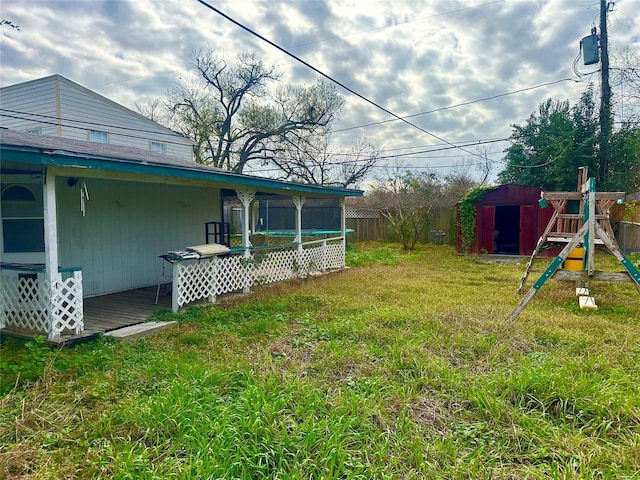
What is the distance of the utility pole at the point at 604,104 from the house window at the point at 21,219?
17015 millimetres

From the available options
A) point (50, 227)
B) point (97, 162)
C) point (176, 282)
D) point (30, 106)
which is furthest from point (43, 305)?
point (30, 106)

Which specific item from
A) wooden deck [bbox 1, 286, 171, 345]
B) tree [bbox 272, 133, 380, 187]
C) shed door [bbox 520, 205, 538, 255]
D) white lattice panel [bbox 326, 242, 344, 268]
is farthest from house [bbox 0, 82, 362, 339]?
tree [bbox 272, 133, 380, 187]

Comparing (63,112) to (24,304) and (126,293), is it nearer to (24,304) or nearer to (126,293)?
(126,293)

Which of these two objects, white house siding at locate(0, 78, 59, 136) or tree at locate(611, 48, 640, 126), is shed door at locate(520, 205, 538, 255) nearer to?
tree at locate(611, 48, 640, 126)

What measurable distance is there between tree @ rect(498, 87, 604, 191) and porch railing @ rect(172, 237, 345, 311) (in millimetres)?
10590

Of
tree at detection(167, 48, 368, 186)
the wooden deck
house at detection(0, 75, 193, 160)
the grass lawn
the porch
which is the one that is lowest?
the grass lawn

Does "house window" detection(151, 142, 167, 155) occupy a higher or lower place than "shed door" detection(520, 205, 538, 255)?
higher

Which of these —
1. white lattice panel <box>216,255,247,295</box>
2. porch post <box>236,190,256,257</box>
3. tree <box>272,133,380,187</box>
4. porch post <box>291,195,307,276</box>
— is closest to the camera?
white lattice panel <box>216,255,247,295</box>

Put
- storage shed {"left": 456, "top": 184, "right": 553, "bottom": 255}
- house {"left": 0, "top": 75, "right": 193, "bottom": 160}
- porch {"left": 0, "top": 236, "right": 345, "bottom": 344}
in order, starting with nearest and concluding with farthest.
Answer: porch {"left": 0, "top": 236, "right": 345, "bottom": 344} → house {"left": 0, "top": 75, "right": 193, "bottom": 160} → storage shed {"left": 456, "top": 184, "right": 553, "bottom": 255}

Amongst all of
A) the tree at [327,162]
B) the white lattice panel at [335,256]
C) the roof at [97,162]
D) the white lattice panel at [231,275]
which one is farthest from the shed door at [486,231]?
the tree at [327,162]

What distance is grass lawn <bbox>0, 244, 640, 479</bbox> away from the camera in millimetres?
2340

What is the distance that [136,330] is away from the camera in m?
5.00

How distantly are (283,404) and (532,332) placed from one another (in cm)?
331

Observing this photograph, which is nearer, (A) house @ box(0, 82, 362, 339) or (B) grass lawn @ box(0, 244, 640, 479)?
(B) grass lawn @ box(0, 244, 640, 479)
